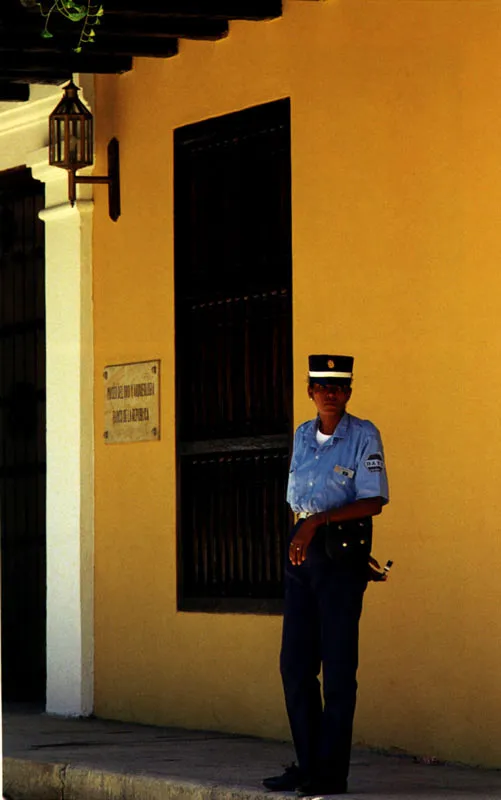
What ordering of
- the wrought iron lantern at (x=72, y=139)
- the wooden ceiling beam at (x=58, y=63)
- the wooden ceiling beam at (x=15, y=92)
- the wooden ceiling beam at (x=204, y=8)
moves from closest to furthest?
the wooden ceiling beam at (x=204, y=8)
the wooden ceiling beam at (x=58, y=63)
the wrought iron lantern at (x=72, y=139)
the wooden ceiling beam at (x=15, y=92)

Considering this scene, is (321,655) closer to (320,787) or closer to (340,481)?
(320,787)

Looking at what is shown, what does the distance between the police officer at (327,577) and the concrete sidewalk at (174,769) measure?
0.74ft

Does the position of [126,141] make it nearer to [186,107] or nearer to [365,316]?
[186,107]

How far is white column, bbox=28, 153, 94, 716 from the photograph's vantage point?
10898 millimetres

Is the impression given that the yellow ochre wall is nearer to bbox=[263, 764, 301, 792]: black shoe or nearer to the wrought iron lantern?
the wrought iron lantern

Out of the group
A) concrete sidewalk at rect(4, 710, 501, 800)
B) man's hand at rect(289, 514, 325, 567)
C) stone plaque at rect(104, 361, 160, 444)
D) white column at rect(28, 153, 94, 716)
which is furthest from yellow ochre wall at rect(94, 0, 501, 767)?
man's hand at rect(289, 514, 325, 567)

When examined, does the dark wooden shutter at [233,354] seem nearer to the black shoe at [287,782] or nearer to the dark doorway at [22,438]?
the dark doorway at [22,438]

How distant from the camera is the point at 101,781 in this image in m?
8.32

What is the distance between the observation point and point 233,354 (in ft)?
33.0

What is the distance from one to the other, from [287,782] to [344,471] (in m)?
1.33

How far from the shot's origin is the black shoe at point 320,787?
7.36 meters

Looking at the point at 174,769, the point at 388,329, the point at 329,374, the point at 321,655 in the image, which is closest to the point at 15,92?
the point at 388,329

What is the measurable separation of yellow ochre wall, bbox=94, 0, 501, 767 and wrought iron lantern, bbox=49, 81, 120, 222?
17.7 inches

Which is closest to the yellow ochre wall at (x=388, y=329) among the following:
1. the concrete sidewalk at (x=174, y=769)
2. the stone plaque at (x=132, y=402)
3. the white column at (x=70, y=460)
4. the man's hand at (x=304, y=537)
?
the stone plaque at (x=132, y=402)
